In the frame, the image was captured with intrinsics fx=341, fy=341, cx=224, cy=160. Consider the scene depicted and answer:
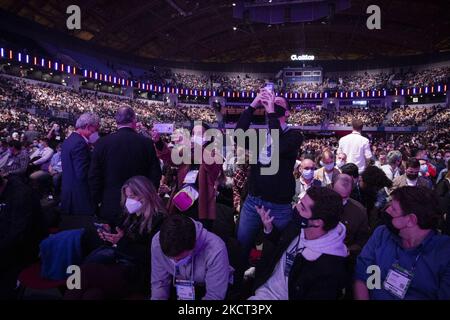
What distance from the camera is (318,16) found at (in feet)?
86.8

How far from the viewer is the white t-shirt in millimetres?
5387

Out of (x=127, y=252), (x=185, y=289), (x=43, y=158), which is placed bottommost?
(x=185, y=289)

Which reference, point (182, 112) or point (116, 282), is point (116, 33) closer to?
point (182, 112)

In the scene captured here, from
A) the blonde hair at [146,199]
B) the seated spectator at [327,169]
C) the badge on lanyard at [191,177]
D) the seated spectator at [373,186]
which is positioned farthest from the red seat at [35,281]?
the seated spectator at [327,169]

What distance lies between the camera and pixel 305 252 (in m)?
2.21

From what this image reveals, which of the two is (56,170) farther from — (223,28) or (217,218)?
(223,28)

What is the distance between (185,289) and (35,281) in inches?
61.2

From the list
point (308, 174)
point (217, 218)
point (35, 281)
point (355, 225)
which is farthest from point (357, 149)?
point (35, 281)

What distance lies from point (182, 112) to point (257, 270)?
44.7 meters

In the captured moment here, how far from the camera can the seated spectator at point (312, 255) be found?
2070 mm

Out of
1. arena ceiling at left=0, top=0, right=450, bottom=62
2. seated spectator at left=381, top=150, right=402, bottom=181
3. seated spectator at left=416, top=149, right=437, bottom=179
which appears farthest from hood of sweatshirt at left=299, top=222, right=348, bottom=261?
arena ceiling at left=0, top=0, right=450, bottom=62

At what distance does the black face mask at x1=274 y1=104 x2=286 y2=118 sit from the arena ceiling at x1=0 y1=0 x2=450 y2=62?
28822 mm

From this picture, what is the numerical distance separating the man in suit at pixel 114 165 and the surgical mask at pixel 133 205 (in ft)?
1.56

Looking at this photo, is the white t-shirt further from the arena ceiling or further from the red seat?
the arena ceiling
